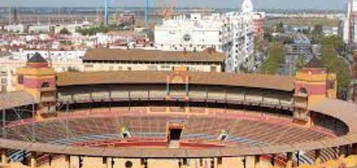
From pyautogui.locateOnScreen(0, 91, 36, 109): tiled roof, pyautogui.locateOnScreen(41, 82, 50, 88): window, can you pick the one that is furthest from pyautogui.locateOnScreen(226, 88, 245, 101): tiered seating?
pyautogui.locateOnScreen(0, 91, 36, 109): tiled roof

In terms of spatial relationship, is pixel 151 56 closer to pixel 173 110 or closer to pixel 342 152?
pixel 173 110

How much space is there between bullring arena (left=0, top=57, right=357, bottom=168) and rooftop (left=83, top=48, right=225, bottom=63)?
98.3 ft

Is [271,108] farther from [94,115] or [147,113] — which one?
[94,115]

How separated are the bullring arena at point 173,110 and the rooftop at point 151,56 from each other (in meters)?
30.0

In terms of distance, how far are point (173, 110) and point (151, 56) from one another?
3335 centimetres

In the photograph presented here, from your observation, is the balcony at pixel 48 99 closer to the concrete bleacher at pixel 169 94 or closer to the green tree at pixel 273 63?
the concrete bleacher at pixel 169 94

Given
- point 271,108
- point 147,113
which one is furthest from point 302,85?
point 147,113

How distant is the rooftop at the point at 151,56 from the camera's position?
92.6 m

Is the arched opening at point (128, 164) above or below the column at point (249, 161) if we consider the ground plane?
below

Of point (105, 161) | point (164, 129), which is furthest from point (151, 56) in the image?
point (105, 161)

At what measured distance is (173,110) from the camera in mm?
62500

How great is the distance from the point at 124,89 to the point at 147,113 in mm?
3340

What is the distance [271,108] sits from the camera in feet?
194

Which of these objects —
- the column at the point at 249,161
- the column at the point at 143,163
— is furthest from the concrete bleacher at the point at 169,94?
the column at the point at 143,163
